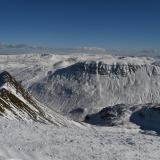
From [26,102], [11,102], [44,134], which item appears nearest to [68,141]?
[44,134]

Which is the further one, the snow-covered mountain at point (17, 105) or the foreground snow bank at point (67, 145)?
the snow-covered mountain at point (17, 105)

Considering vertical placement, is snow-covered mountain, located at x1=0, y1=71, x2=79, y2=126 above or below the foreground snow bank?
below

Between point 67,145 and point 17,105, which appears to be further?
point 17,105

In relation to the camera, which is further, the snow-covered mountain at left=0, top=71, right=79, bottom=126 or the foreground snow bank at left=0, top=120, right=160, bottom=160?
the snow-covered mountain at left=0, top=71, right=79, bottom=126

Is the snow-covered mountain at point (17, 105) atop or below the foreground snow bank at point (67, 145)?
below

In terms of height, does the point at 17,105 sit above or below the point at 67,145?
below
